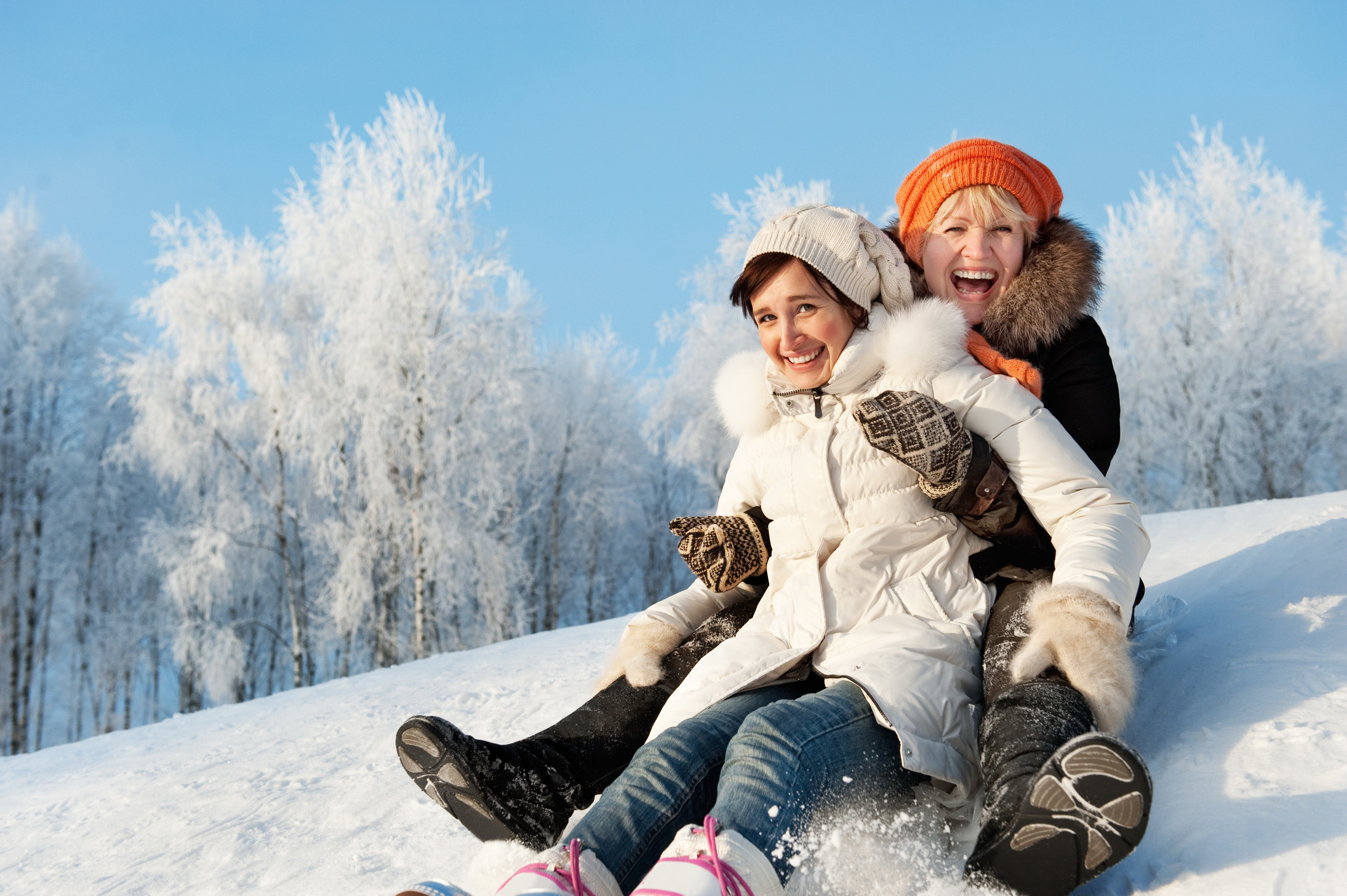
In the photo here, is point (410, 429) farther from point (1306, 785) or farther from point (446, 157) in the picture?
point (1306, 785)

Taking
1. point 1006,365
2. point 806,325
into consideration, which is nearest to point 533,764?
point 806,325

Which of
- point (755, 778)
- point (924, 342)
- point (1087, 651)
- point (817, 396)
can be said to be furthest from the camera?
point (817, 396)

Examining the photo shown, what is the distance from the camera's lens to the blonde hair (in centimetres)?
221

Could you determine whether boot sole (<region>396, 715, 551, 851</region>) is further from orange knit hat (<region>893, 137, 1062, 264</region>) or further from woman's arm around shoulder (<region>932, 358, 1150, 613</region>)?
orange knit hat (<region>893, 137, 1062, 264</region>)

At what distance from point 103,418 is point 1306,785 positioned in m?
17.6

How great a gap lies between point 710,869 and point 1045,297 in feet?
5.02

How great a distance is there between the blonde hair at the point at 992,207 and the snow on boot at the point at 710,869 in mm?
1637

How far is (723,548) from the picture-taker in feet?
6.89

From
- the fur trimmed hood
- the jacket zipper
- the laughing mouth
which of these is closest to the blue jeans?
the jacket zipper

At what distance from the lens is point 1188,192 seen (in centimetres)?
1612

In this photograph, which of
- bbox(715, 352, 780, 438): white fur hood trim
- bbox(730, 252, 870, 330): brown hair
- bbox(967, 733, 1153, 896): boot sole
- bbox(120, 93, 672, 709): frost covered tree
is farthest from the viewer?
bbox(120, 93, 672, 709): frost covered tree

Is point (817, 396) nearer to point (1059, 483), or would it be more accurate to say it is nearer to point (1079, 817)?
point (1059, 483)

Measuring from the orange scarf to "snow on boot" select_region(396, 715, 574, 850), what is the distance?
1316 mm

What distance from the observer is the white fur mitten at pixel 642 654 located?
2037mm
